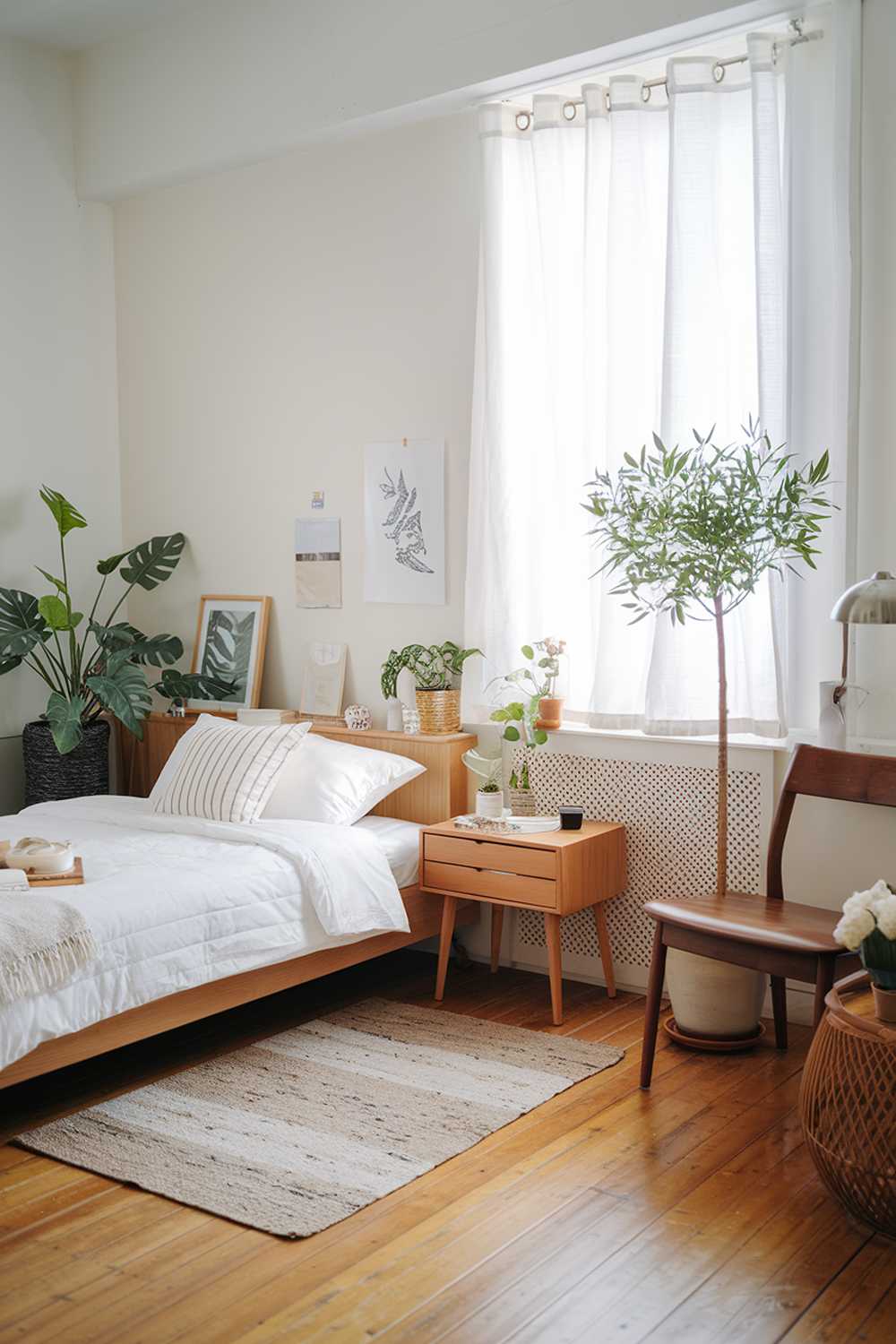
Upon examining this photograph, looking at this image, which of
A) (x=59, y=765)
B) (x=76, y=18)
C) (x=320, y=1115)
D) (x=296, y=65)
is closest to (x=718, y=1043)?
(x=320, y=1115)

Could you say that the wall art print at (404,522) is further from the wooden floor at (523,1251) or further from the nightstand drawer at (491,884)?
the wooden floor at (523,1251)

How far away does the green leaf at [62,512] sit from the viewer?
4.98m

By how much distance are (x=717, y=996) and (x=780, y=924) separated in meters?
0.47

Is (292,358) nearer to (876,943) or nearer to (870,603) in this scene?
(870,603)

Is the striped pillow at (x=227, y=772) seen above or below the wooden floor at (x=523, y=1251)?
above

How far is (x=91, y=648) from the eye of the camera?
5.44 meters

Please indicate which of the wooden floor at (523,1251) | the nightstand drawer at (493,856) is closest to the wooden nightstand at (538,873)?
the nightstand drawer at (493,856)

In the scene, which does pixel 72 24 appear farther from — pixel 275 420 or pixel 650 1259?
pixel 650 1259

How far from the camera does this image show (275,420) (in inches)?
194

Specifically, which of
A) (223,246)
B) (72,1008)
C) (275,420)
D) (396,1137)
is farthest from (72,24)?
(396,1137)

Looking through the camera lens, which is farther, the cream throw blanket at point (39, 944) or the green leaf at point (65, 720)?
the green leaf at point (65, 720)

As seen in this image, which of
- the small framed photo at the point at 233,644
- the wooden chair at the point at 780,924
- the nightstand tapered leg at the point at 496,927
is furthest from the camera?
the small framed photo at the point at 233,644

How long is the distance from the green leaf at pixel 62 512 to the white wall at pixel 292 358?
0.42 meters

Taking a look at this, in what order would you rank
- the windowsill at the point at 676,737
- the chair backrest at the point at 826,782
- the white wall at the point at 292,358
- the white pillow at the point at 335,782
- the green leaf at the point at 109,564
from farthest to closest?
the green leaf at the point at 109,564 → the white wall at the point at 292,358 → the white pillow at the point at 335,782 → the windowsill at the point at 676,737 → the chair backrest at the point at 826,782
